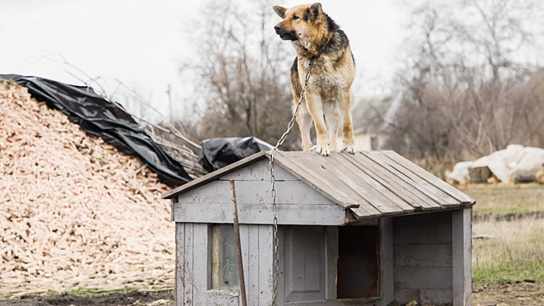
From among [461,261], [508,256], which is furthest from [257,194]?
[508,256]

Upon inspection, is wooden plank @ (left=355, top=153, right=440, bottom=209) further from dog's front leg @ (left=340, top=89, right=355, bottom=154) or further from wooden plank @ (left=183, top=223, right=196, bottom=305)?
wooden plank @ (left=183, top=223, right=196, bottom=305)

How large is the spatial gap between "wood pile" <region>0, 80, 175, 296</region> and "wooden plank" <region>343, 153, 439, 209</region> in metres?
3.57

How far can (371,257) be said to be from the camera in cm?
660

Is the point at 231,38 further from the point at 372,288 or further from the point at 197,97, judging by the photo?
the point at 372,288

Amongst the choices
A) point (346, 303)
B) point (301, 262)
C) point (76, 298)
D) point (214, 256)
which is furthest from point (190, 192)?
point (76, 298)

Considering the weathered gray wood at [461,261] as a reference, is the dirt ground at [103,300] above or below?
below

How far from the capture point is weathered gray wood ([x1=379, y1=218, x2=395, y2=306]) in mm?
6445

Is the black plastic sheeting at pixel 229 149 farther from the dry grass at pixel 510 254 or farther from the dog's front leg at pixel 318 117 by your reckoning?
the dog's front leg at pixel 318 117

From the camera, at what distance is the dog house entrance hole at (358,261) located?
6492 millimetres

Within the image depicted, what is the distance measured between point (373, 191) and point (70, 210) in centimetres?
609

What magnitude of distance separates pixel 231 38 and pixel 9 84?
19.9m

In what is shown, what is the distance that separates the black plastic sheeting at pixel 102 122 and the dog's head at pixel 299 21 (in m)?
6.71

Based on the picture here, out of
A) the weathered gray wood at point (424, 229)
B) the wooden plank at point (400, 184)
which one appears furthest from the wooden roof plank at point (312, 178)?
the weathered gray wood at point (424, 229)

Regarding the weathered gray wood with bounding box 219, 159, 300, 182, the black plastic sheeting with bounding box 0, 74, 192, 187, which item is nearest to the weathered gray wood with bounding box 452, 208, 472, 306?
the weathered gray wood with bounding box 219, 159, 300, 182
